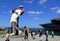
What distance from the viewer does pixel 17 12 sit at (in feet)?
39.8

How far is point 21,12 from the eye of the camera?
1203 cm

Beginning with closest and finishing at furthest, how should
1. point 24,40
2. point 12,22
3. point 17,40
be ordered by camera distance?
point 12,22, point 17,40, point 24,40

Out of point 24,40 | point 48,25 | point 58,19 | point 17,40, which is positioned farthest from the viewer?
point 48,25

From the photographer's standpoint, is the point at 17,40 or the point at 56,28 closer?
the point at 17,40

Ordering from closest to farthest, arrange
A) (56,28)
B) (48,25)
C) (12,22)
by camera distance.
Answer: (12,22) → (56,28) → (48,25)

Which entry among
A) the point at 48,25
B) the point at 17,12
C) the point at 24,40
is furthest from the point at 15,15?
the point at 48,25

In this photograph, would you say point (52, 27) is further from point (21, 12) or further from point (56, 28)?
point (21, 12)

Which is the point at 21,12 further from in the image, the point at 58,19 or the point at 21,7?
the point at 58,19

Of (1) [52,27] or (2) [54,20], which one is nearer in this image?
(2) [54,20]

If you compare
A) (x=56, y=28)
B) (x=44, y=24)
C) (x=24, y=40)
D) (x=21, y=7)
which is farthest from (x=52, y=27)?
(x=21, y=7)

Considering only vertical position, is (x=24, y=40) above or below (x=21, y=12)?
below

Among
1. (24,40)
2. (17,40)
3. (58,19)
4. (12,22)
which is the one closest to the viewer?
(12,22)

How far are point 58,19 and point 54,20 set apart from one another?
6.43 ft

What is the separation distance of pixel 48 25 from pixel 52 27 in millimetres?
6721
